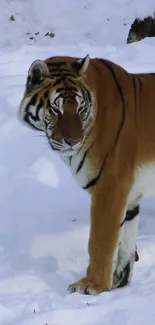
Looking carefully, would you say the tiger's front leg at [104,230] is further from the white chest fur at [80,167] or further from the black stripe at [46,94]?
the black stripe at [46,94]

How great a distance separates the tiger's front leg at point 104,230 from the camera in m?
4.50

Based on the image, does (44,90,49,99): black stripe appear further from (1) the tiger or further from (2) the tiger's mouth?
(2) the tiger's mouth

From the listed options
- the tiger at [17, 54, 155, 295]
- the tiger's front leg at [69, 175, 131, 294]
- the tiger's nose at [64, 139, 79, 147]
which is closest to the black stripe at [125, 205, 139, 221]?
the tiger at [17, 54, 155, 295]

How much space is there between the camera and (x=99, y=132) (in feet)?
14.7

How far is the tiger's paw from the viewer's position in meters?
4.58

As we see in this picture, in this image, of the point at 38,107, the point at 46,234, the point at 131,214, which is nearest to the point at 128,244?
the point at 131,214

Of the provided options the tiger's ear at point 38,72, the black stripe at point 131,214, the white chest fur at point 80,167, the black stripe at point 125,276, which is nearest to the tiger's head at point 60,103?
the tiger's ear at point 38,72

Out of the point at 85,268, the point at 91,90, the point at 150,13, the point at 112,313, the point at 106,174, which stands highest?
the point at 91,90

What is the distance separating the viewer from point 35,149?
266 inches

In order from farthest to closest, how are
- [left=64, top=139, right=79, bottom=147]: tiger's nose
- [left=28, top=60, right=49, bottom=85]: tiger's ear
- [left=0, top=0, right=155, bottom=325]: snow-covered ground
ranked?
[left=28, top=60, right=49, bottom=85]: tiger's ear < [left=64, top=139, right=79, bottom=147]: tiger's nose < [left=0, top=0, right=155, bottom=325]: snow-covered ground

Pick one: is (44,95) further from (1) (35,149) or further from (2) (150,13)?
(2) (150,13)

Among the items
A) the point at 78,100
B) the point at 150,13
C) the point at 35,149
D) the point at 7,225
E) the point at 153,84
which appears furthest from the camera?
the point at 150,13

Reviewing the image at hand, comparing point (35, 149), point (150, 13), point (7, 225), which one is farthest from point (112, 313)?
point (150, 13)

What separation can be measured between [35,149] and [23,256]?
5.56ft
